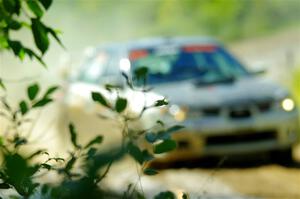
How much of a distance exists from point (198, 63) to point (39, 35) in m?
8.87

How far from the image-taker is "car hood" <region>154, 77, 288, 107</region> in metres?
9.76

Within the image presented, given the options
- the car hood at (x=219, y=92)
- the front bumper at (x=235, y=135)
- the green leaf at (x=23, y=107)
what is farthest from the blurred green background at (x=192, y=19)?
the green leaf at (x=23, y=107)

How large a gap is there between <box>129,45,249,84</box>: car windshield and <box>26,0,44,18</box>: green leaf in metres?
8.08

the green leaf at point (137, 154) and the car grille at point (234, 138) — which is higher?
the green leaf at point (137, 154)

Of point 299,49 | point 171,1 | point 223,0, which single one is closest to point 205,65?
point 299,49

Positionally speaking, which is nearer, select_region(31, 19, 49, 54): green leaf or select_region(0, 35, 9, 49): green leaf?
select_region(31, 19, 49, 54): green leaf

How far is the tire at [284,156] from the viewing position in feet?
32.9

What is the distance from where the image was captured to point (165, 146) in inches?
82.8

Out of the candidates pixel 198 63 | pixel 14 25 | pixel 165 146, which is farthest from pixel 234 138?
pixel 165 146

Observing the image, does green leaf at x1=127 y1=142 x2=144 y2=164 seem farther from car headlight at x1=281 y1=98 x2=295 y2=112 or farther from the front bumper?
car headlight at x1=281 y1=98 x2=295 y2=112

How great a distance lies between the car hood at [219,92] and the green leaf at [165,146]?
7.46 m

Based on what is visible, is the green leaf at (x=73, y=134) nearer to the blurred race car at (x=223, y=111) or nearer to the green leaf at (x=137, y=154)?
the green leaf at (x=137, y=154)

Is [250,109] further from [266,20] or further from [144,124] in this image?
[266,20]

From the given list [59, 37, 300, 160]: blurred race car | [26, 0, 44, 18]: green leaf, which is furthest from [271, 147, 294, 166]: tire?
[26, 0, 44, 18]: green leaf
